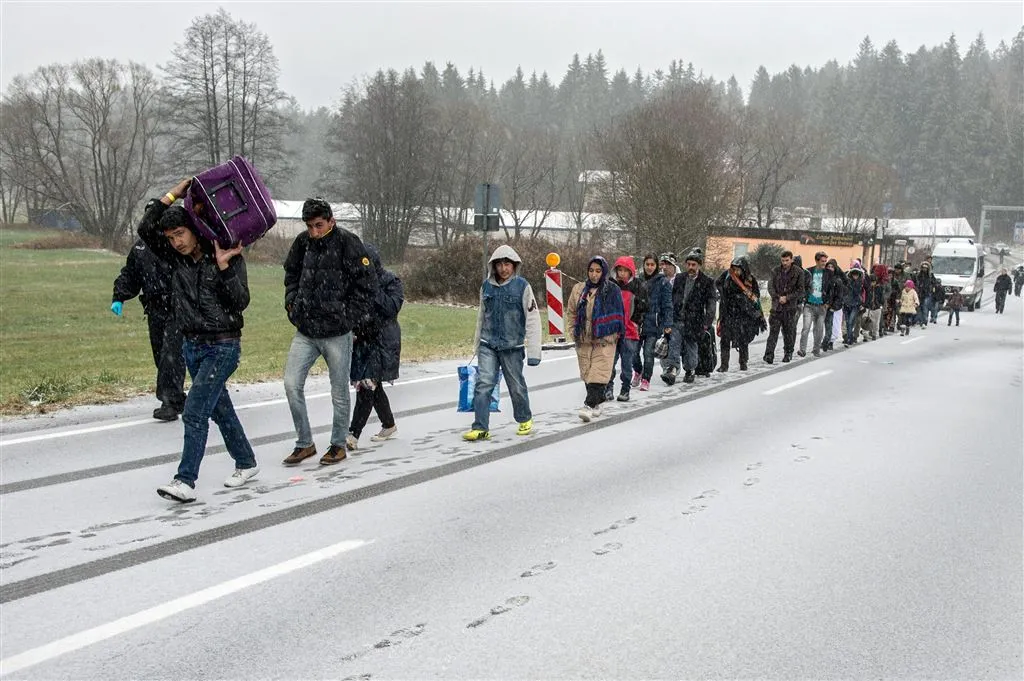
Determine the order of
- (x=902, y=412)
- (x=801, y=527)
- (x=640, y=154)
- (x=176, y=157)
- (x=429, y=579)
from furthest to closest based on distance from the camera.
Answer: (x=176, y=157)
(x=640, y=154)
(x=902, y=412)
(x=801, y=527)
(x=429, y=579)

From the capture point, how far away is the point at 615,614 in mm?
3828

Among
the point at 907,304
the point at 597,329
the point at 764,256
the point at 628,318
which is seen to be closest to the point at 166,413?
the point at 597,329

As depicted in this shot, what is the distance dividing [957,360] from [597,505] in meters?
13.2

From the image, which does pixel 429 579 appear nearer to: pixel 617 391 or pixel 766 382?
pixel 617 391

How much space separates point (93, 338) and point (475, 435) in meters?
11.5

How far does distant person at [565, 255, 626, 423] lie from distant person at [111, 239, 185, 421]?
12.4ft

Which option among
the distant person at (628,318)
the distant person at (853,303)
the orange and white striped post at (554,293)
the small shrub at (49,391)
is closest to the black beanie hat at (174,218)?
the small shrub at (49,391)

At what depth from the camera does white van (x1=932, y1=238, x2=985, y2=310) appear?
33562mm

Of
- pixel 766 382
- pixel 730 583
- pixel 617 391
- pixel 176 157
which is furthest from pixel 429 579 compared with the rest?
pixel 176 157

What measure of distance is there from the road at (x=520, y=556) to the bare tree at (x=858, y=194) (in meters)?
76.1

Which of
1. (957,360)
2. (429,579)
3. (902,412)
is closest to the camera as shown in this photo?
(429,579)

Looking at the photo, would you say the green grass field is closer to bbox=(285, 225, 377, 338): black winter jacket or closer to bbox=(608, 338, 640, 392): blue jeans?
bbox=(285, 225, 377, 338): black winter jacket

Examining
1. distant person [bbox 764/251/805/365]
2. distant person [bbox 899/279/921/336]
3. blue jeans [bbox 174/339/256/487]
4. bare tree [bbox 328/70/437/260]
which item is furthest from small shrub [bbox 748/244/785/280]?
blue jeans [bbox 174/339/256/487]

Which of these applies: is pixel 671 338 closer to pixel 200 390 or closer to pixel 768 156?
pixel 200 390
